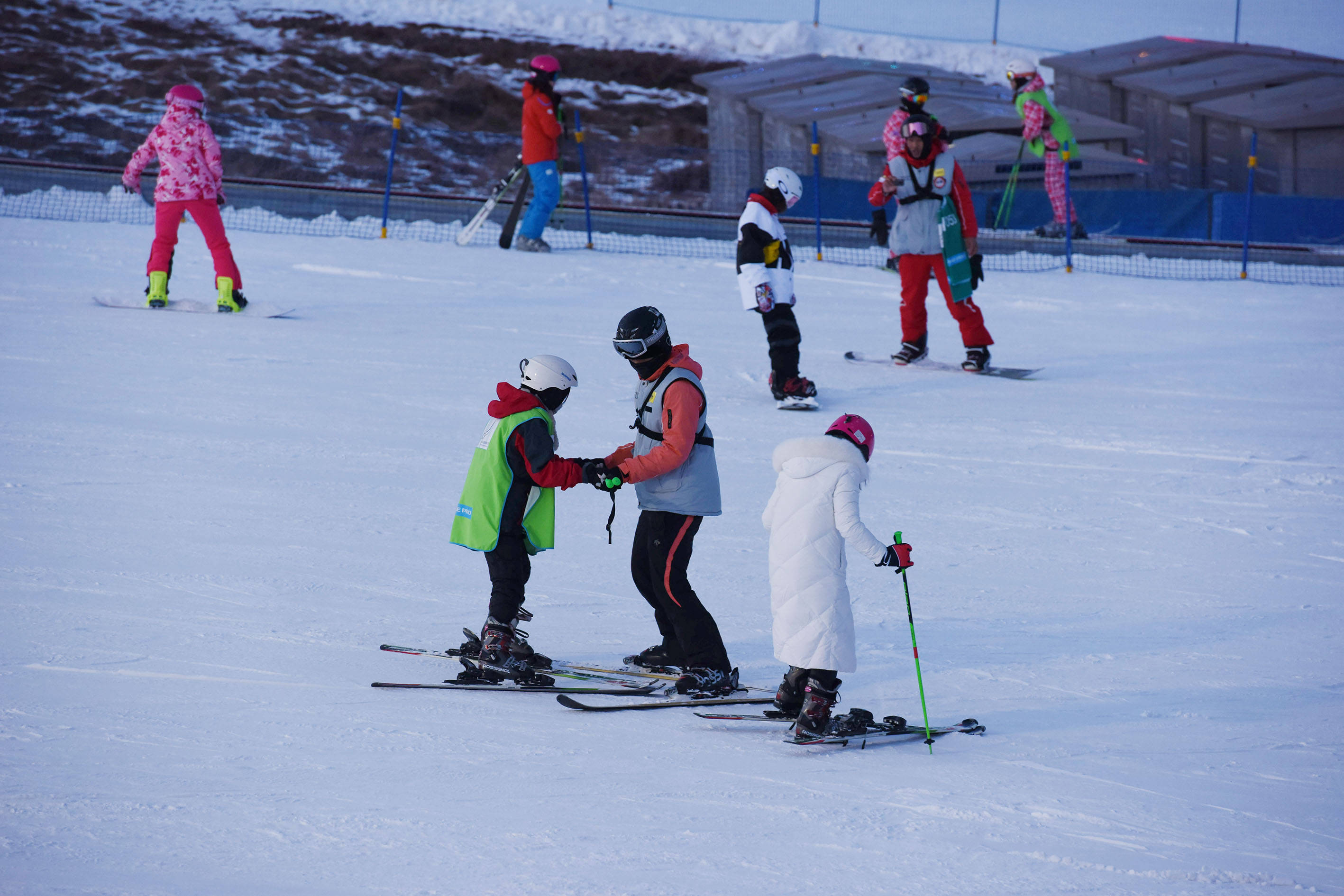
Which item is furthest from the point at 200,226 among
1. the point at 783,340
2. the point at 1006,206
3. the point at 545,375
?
the point at 1006,206

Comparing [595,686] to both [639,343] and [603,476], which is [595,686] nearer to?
[603,476]

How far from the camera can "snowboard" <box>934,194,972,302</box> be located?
30.6ft

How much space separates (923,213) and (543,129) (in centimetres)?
508

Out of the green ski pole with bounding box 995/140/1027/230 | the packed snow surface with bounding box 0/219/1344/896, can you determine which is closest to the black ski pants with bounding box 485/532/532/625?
→ the packed snow surface with bounding box 0/219/1344/896

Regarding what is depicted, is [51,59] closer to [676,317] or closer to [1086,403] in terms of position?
[676,317]

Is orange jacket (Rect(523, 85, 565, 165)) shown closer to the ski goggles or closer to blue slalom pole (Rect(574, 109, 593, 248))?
blue slalom pole (Rect(574, 109, 593, 248))

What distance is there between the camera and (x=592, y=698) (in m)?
4.36

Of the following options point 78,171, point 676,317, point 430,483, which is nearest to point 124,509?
point 430,483

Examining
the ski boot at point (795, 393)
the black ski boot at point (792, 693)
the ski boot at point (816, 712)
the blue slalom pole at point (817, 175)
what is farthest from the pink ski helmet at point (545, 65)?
the ski boot at point (816, 712)

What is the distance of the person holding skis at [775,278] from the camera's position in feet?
26.5

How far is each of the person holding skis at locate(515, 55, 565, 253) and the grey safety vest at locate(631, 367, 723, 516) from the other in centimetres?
919

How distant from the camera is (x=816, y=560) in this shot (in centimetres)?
394

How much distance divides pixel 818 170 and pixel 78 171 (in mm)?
9403

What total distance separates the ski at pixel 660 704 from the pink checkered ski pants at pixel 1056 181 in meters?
11.4
